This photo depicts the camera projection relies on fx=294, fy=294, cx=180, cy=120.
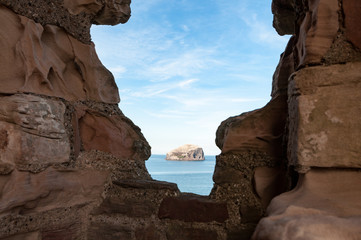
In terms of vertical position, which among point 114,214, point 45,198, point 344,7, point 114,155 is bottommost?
point 114,214

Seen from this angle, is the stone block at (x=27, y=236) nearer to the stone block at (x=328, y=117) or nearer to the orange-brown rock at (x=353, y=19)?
the stone block at (x=328, y=117)

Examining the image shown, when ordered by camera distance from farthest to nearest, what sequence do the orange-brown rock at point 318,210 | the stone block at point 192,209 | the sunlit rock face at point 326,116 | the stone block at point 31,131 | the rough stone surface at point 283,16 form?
the rough stone surface at point 283,16 < the stone block at point 192,209 < the stone block at point 31,131 < the sunlit rock face at point 326,116 < the orange-brown rock at point 318,210

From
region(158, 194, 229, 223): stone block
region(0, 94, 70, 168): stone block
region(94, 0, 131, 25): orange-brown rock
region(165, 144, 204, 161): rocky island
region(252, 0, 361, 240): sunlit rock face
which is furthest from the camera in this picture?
region(165, 144, 204, 161): rocky island

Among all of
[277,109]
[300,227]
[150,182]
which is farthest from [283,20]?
[300,227]

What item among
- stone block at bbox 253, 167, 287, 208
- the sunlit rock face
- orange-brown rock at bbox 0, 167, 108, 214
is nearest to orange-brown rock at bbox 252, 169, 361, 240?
the sunlit rock face

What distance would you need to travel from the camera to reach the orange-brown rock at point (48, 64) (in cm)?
107

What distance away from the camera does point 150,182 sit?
50.6 inches

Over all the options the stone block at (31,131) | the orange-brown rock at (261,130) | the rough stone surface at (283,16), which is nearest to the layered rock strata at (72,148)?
the stone block at (31,131)

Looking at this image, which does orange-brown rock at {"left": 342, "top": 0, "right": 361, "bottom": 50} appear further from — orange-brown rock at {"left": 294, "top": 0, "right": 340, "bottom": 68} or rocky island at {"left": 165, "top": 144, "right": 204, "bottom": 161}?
rocky island at {"left": 165, "top": 144, "right": 204, "bottom": 161}

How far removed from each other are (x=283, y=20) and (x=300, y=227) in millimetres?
1106

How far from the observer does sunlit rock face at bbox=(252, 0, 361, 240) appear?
78cm

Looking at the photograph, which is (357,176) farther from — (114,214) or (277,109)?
(114,214)

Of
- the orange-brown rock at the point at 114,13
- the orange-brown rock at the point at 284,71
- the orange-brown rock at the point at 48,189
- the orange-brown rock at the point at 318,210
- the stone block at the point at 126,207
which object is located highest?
the orange-brown rock at the point at 114,13

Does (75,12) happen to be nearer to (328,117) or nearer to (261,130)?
(261,130)
